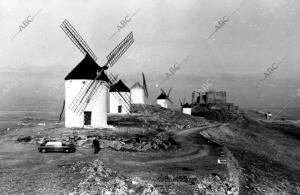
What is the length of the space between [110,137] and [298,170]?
58.2 ft

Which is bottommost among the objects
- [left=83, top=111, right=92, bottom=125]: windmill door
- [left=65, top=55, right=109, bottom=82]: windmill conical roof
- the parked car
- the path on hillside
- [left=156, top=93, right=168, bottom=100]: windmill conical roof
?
the path on hillside

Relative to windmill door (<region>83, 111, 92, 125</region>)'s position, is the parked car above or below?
below

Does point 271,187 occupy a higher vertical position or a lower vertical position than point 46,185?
lower

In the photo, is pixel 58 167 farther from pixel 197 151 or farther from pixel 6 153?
pixel 197 151

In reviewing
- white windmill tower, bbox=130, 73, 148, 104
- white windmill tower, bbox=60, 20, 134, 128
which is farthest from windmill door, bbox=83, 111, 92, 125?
white windmill tower, bbox=130, 73, 148, 104

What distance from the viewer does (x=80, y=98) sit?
34469 mm

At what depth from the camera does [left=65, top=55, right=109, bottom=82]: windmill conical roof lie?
34844mm

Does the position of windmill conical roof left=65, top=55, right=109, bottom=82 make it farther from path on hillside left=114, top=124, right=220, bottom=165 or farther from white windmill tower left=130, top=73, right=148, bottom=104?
white windmill tower left=130, top=73, right=148, bottom=104

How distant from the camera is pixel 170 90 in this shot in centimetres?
8856

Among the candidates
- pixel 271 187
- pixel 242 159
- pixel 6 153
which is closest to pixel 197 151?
pixel 242 159

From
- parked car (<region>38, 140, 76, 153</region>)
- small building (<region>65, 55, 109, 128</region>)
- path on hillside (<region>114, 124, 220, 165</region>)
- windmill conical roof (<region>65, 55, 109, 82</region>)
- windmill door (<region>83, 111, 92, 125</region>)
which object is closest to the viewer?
path on hillside (<region>114, 124, 220, 165</region>)

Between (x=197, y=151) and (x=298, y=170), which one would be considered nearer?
(x=197, y=151)

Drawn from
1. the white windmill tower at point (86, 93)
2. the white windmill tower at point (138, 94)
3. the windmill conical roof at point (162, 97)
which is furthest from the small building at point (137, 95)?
the white windmill tower at point (86, 93)

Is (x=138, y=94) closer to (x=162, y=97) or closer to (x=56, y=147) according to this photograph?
(x=162, y=97)
